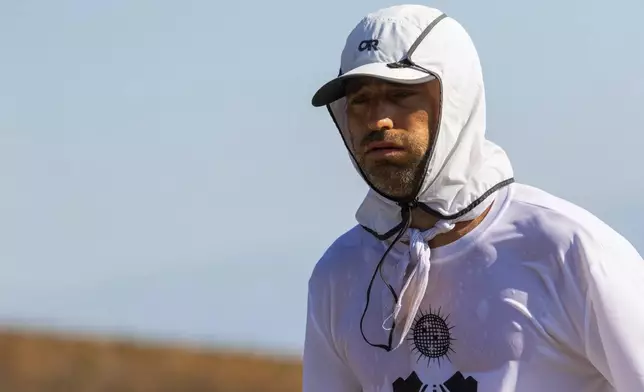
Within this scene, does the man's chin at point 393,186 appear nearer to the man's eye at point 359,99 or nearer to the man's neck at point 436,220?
the man's neck at point 436,220

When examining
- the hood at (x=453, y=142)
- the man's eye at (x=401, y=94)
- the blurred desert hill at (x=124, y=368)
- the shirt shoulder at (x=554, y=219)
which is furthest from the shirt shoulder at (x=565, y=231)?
the blurred desert hill at (x=124, y=368)

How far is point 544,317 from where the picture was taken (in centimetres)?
632

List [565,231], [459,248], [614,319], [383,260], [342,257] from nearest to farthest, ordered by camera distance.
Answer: [614,319]
[565,231]
[459,248]
[383,260]
[342,257]

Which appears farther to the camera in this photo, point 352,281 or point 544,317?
point 352,281

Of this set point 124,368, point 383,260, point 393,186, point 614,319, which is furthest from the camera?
point 124,368

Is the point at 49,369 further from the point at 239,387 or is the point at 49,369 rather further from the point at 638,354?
the point at 638,354

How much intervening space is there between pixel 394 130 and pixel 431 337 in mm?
684

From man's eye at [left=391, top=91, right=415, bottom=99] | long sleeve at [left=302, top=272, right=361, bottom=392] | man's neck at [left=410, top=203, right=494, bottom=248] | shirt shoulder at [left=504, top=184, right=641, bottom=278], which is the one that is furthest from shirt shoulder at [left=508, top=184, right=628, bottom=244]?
long sleeve at [left=302, top=272, right=361, bottom=392]

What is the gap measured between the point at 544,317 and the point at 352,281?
78cm

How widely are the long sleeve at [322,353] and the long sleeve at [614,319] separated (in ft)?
3.27

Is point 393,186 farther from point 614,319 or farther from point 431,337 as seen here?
point 614,319

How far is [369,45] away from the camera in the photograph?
6445mm

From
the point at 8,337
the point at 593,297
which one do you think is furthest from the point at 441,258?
the point at 8,337

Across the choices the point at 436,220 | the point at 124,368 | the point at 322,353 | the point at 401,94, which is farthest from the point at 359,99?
the point at 124,368
